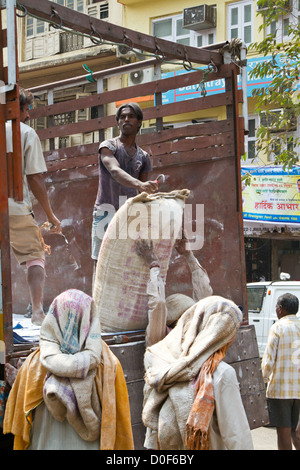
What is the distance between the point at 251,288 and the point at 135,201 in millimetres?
6348

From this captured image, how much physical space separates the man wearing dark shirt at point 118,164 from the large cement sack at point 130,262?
56cm

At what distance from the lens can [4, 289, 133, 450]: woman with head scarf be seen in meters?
2.80

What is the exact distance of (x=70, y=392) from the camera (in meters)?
2.80

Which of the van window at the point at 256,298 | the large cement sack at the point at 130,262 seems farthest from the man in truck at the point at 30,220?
the van window at the point at 256,298

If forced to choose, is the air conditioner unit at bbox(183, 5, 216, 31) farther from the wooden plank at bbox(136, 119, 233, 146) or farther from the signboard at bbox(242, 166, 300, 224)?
the wooden plank at bbox(136, 119, 233, 146)

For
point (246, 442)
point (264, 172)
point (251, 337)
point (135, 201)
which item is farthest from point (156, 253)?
point (264, 172)

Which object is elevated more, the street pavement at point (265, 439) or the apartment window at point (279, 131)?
the apartment window at point (279, 131)

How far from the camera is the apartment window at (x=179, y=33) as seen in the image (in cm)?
1680

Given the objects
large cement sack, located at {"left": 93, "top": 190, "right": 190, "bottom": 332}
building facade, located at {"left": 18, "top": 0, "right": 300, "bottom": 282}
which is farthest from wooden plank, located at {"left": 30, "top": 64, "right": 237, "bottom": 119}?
building facade, located at {"left": 18, "top": 0, "right": 300, "bottom": 282}

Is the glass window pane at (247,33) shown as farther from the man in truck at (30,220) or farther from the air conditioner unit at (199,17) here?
the man in truck at (30,220)

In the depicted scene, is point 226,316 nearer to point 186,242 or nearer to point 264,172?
point 186,242

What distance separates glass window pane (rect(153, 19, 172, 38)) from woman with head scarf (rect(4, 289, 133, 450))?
1557 centimetres

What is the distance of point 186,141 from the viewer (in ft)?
16.9

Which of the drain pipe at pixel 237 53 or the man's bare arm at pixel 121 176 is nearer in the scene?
the man's bare arm at pixel 121 176
